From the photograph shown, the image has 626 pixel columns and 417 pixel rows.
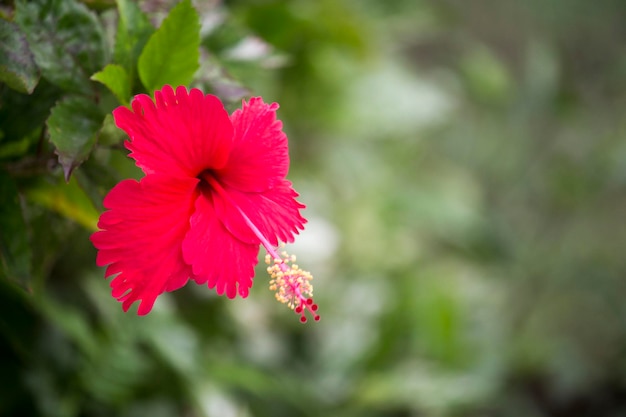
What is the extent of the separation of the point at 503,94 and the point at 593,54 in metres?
0.77

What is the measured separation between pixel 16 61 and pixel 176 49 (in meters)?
0.10

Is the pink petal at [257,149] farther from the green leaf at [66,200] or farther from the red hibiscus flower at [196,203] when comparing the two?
the green leaf at [66,200]

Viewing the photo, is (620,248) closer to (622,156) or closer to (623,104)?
(623,104)

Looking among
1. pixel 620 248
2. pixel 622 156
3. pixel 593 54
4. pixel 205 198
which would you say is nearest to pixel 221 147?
pixel 205 198

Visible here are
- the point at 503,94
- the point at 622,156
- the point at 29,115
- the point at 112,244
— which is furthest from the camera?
the point at 503,94

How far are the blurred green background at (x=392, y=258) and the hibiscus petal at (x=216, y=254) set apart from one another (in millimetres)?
133

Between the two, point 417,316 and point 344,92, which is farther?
point 344,92

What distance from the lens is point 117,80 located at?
0.47 metres

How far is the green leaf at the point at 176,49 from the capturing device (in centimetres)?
Answer: 47

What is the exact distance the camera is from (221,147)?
1.43ft

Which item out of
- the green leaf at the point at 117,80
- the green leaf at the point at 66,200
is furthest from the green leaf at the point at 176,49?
the green leaf at the point at 66,200

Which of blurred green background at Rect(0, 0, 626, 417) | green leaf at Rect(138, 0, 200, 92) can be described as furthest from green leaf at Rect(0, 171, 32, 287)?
green leaf at Rect(138, 0, 200, 92)

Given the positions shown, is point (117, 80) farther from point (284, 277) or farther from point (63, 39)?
point (284, 277)

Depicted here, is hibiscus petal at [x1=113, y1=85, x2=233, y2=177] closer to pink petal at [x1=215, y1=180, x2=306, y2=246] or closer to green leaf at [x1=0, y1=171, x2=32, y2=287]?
pink petal at [x1=215, y1=180, x2=306, y2=246]
